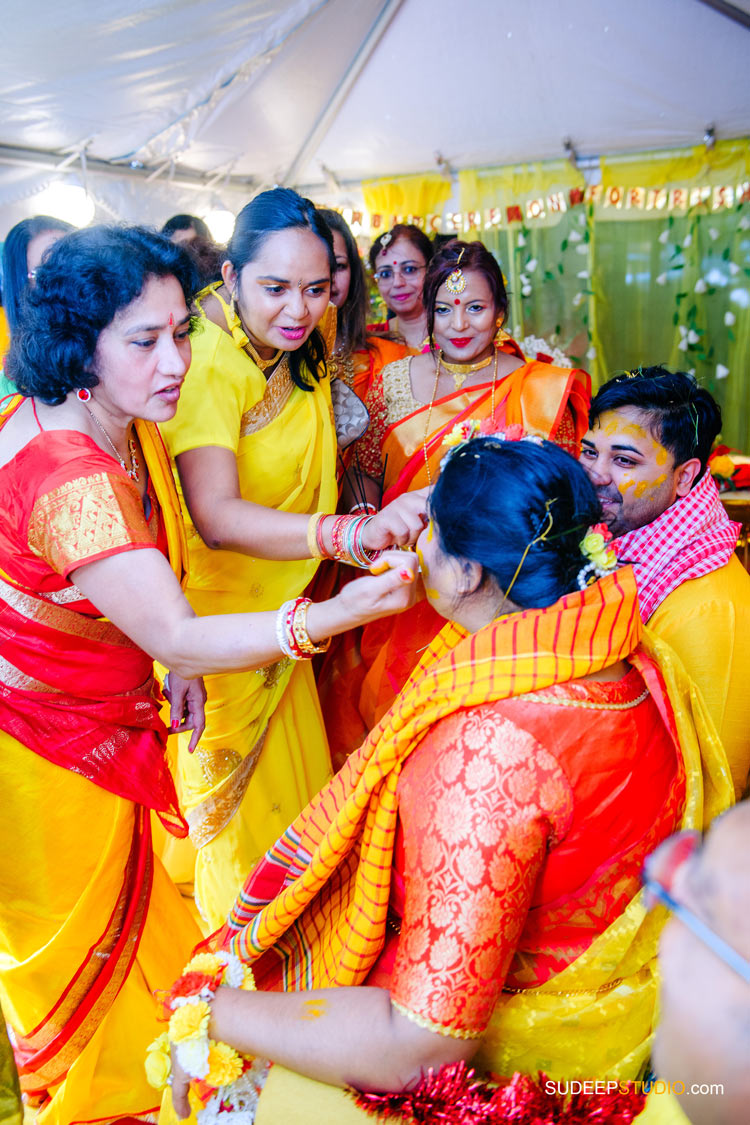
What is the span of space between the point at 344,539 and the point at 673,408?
3.42 feet

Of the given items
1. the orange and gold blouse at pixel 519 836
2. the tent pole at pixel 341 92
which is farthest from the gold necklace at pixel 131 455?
the tent pole at pixel 341 92

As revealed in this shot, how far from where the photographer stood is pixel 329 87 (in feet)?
17.7

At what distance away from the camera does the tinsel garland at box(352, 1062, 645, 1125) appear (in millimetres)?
1288

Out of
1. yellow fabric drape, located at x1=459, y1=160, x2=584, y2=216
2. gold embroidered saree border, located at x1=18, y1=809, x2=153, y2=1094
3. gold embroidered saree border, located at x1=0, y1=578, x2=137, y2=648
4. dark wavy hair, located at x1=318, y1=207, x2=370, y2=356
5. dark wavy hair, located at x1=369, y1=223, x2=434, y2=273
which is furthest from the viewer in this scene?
yellow fabric drape, located at x1=459, y1=160, x2=584, y2=216

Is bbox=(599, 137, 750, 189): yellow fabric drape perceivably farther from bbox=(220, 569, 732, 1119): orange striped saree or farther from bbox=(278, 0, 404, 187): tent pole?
bbox=(220, 569, 732, 1119): orange striped saree

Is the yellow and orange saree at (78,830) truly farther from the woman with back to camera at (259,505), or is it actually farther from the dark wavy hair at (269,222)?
the dark wavy hair at (269,222)

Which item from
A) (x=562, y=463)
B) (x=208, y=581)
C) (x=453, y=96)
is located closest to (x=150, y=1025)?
(x=208, y=581)

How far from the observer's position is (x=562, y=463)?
1583 millimetres

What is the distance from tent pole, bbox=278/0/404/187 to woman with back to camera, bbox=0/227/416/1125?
3.54 m

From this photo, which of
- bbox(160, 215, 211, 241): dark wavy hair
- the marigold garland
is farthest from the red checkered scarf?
bbox(160, 215, 211, 241): dark wavy hair

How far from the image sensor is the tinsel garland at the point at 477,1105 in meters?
1.29

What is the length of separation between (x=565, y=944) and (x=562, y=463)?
85cm

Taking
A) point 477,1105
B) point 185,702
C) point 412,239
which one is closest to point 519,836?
point 477,1105

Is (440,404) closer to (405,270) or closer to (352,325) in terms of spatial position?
(352,325)
